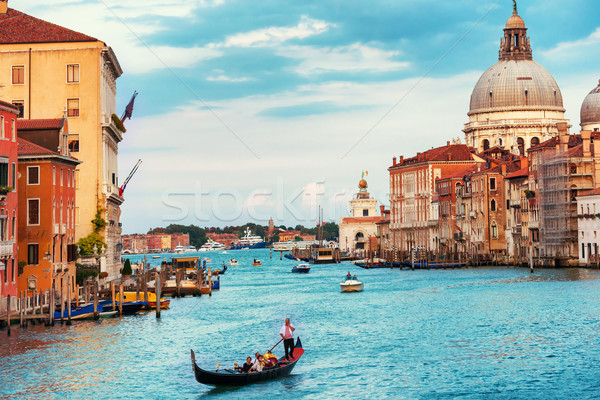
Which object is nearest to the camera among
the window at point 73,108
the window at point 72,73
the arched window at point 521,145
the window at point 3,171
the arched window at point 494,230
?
the window at point 3,171

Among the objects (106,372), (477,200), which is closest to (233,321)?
(106,372)

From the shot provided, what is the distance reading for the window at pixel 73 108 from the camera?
6191 cm

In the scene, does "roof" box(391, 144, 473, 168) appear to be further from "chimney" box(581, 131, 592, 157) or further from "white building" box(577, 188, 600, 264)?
"white building" box(577, 188, 600, 264)

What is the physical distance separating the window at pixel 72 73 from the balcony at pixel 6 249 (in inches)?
895

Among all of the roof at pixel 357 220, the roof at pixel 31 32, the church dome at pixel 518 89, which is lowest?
the roof at pixel 357 220

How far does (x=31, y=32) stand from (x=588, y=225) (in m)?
43.7

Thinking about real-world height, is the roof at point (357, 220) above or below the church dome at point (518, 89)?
below

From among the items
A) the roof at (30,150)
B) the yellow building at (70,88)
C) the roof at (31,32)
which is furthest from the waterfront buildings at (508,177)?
the roof at (30,150)

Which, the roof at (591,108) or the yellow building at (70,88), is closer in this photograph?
the yellow building at (70,88)

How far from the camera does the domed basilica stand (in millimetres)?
139375

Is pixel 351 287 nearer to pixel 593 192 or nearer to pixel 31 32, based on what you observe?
pixel 593 192

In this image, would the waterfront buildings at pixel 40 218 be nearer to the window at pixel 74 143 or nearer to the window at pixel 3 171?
the window at pixel 3 171

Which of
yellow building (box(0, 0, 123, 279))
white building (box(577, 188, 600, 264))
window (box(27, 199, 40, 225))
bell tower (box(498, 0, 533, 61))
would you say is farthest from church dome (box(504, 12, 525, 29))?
window (box(27, 199, 40, 225))

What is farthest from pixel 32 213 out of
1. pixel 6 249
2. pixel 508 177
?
pixel 508 177
